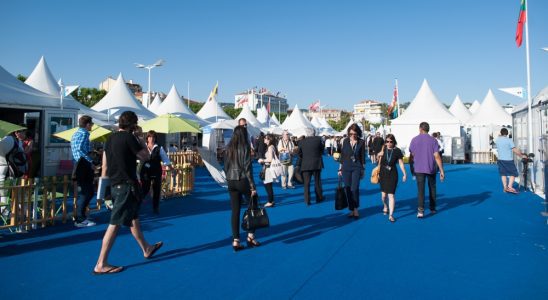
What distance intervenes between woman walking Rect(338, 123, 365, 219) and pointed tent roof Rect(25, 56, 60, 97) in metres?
15.0

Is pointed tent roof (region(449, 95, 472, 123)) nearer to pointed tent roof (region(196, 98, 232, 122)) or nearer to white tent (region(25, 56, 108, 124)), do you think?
pointed tent roof (region(196, 98, 232, 122))

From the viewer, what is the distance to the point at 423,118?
82.9ft

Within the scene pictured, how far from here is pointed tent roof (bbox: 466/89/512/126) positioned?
25.5m

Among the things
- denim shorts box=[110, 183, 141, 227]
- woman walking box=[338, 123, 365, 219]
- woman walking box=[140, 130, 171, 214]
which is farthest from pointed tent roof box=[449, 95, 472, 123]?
denim shorts box=[110, 183, 141, 227]

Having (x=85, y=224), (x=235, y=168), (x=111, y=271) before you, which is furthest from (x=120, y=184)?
(x=85, y=224)

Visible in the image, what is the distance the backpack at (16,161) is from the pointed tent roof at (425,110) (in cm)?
2257

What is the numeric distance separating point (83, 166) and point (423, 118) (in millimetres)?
22602

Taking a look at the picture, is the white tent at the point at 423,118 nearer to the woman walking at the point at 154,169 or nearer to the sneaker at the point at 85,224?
the woman walking at the point at 154,169

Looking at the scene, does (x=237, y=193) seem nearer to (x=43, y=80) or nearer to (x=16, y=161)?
(x=16, y=161)

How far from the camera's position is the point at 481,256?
16.5ft

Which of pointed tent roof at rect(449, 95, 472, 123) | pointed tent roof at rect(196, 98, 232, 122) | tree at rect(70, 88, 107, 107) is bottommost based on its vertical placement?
pointed tent roof at rect(196, 98, 232, 122)

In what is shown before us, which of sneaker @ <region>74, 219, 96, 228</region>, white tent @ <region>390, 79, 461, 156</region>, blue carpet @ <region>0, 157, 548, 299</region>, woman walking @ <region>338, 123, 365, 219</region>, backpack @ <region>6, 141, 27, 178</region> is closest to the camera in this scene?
blue carpet @ <region>0, 157, 548, 299</region>

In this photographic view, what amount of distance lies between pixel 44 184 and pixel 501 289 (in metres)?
6.83

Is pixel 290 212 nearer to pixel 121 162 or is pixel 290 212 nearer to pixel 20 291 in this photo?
pixel 121 162
